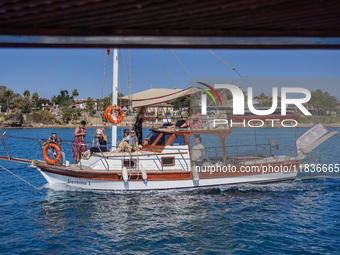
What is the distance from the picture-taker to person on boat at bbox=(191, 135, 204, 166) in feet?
50.8

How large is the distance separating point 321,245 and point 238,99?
8.74m

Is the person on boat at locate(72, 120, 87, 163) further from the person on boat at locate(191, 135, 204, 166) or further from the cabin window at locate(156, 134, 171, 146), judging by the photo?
the person on boat at locate(191, 135, 204, 166)

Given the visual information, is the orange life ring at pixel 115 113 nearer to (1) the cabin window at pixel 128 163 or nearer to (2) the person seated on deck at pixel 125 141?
(2) the person seated on deck at pixel 125 141

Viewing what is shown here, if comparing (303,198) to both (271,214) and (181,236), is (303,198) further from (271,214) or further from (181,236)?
(181,236)

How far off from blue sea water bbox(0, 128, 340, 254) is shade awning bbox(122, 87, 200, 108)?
16.8 ft

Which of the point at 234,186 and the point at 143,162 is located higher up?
the point at 143,162

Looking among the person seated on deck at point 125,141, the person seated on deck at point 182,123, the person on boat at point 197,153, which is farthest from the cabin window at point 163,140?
the person seated on deck at point 125,141

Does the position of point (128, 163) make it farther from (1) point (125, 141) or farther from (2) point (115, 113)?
(2) point (115, 113)

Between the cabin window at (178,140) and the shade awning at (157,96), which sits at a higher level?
the shade awning at (157,96)

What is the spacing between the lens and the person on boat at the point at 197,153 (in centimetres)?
1548

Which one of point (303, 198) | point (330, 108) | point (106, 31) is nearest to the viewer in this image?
point (106, 31)

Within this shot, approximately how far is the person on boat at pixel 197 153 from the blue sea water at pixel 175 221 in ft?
4.83

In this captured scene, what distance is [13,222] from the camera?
11.6m

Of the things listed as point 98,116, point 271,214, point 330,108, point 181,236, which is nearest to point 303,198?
point 271,214
